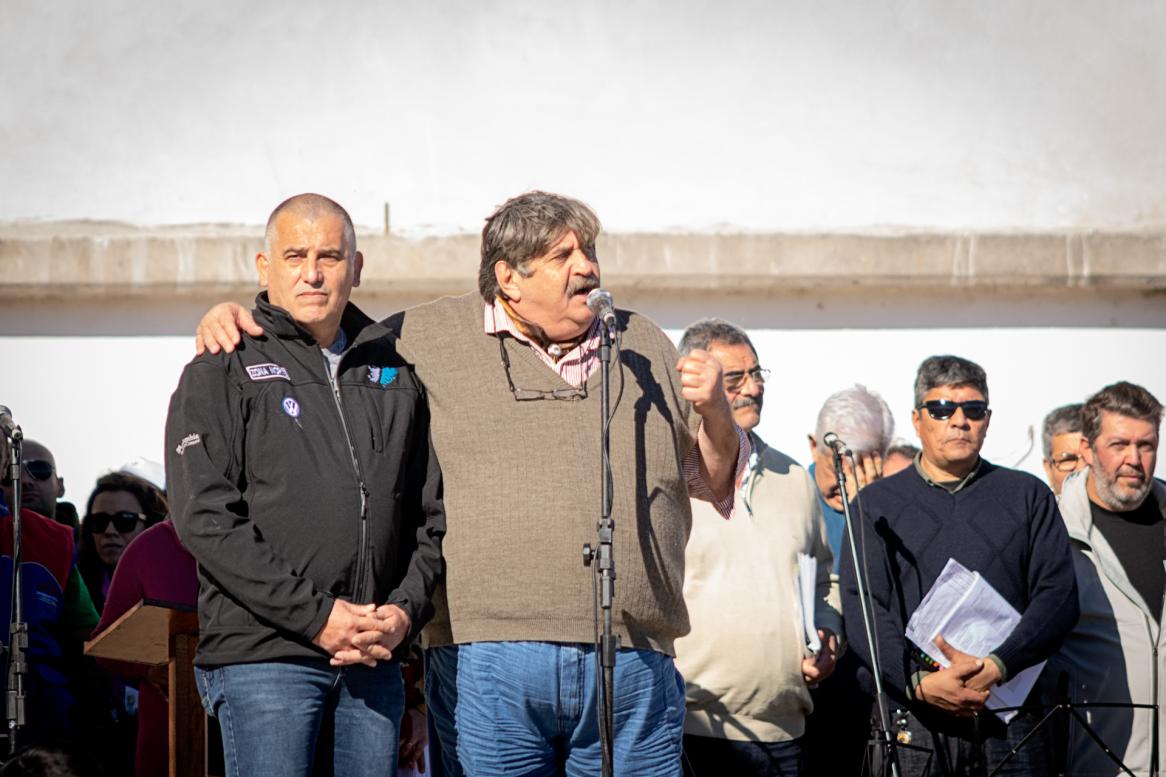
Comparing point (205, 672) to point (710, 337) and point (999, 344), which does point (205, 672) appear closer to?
point (710, 337)

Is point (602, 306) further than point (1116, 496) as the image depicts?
No

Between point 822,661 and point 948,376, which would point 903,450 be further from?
point 822,661

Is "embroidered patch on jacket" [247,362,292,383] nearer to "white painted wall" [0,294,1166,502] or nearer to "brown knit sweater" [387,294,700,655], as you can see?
"brown knit sweater" [387,294,700,655]

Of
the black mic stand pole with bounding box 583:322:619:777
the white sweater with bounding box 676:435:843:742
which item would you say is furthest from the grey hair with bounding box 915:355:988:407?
the black mic stand pole with bounding box 583:322:619:777

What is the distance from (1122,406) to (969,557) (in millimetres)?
1287

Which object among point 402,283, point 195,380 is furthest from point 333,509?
point 402,283

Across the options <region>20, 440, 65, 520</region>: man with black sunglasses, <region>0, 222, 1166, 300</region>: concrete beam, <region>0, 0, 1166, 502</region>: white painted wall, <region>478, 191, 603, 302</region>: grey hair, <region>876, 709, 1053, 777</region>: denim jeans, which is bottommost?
<region>876, 709, 1053, 777</region>: denim jeans

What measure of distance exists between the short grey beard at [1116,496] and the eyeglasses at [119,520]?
3976 mm

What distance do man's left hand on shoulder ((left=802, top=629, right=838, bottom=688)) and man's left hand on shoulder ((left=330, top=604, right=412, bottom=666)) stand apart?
2.07 m

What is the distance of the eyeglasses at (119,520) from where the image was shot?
6320mm

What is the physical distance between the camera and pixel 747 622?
16.8 ft

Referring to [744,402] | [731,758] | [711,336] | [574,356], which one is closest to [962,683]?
[731,758]

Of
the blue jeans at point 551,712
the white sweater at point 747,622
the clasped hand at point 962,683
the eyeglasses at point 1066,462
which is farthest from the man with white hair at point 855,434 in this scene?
the blue jeans at point 551,712

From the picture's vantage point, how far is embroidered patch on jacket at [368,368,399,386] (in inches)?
149
